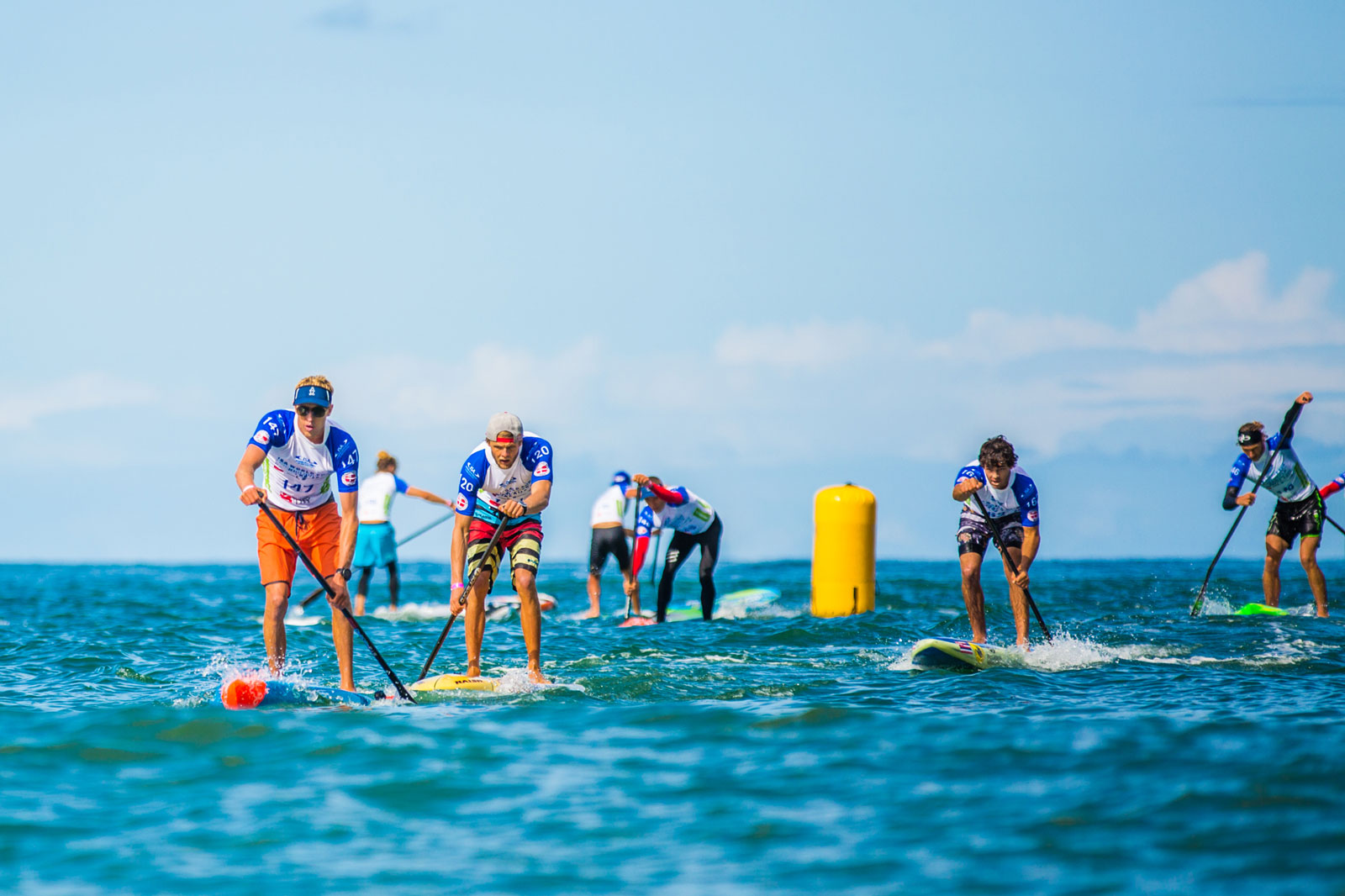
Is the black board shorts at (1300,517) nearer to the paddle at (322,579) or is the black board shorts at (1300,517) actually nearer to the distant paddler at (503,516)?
the distant paddler at (503,516)

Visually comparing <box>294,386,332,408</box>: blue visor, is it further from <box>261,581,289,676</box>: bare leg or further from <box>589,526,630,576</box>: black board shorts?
<box>589,526,630,576</box>: black board shorts

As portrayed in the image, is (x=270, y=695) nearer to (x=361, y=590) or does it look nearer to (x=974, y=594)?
(x=974, y=594)

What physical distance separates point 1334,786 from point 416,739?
4220 millimetres

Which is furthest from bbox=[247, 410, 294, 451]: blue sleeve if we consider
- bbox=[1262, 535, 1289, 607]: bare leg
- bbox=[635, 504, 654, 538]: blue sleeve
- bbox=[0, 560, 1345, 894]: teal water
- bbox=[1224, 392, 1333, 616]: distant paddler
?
bbox=[1262, 535, 1289, 607]: bare leg

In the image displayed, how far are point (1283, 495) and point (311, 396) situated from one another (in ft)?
36.2

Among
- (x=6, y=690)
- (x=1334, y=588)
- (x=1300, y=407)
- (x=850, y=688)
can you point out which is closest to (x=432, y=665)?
(x=6, y=690)

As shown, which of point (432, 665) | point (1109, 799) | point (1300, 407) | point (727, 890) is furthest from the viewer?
point (1300, 407)

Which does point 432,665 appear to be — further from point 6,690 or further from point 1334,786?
point 1334,786

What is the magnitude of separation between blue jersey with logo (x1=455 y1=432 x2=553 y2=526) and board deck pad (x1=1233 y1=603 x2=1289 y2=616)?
942cm

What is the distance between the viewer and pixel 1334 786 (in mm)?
5336

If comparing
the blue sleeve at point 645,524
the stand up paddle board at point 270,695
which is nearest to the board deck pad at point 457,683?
the stand up paddle board at point 270,695

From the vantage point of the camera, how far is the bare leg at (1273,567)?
1416cm

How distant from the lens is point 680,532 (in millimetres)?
14117

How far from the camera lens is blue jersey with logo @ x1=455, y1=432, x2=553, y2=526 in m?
8.25
